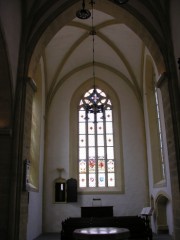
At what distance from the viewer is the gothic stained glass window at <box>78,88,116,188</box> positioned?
45.2 feet

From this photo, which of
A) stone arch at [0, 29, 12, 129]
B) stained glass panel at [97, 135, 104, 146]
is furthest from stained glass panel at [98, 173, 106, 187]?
stone arch at [0, 29, 12, 129]

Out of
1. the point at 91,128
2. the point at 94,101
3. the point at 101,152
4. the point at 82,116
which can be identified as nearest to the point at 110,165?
the point at 101,152

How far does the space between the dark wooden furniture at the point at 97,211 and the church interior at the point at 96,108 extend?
0.09 meters

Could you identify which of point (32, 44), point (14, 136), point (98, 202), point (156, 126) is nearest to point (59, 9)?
point (32, 44)

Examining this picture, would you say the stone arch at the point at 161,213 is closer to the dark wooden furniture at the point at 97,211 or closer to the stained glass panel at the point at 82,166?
the dark wooden furniture at the point at 97,211

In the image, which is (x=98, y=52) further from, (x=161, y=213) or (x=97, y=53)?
(x=161, y=213)

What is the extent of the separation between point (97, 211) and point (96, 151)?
2.86m

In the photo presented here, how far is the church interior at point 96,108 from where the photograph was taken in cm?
816

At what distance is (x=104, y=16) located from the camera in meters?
11.6

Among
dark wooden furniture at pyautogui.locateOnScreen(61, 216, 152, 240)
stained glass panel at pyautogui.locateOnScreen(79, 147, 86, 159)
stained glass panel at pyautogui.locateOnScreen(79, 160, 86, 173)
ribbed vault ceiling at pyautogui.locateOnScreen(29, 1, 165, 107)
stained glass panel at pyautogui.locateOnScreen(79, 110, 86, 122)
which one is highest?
ribbed vault ceiling at pyautogui.locateOnScreen(29, 1, 165, 107)

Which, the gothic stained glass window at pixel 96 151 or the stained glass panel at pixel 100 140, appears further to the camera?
the stained glass panel at pixel 100 140

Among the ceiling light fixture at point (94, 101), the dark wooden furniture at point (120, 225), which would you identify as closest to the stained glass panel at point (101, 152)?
the ceiling light fixture at point (94, 101)

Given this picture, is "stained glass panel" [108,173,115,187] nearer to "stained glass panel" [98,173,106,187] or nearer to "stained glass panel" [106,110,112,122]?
"stained glass panel" [98,173,106,187]

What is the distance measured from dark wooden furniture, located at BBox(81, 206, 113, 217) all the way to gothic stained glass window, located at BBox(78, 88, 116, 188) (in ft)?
3.94
